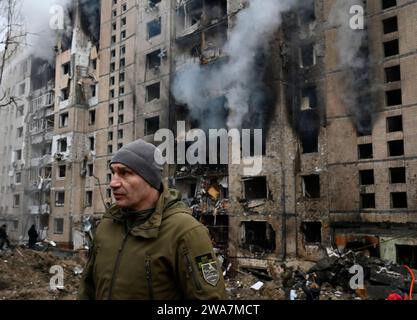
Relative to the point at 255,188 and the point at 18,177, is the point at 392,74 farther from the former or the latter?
the point at 18,177

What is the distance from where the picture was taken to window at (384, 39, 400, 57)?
65.4ft

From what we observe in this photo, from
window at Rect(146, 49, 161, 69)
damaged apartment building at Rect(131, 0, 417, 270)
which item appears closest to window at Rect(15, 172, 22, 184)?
window at Rect(146, 49, 161, 69)

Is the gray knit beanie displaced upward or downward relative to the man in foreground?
upward

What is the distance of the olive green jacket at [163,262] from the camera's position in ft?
7.41

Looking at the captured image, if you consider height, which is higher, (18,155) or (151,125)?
(151,125)

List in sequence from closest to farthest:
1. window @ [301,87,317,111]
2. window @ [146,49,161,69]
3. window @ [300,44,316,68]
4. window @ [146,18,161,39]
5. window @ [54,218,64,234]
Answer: window @ [301,87,317,111] < window @ [300,44,316,68] < window @ [146,49,161,69] < window @ [146,18,161,39] < window @ [54,218,64,234]

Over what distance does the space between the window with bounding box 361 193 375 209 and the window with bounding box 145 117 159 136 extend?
15276mm

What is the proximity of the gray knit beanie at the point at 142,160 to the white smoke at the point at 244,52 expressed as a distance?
21091 millimetres

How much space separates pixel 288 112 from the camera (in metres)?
22.3

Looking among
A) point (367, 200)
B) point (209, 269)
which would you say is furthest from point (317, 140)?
point (209, 269)

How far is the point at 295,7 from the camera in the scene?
23.2 m

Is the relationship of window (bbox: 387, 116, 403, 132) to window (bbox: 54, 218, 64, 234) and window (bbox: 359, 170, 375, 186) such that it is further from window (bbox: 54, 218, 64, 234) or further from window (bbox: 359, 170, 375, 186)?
window (bbox: 54, 218, 64, 234)

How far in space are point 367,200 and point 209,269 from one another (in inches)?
742
